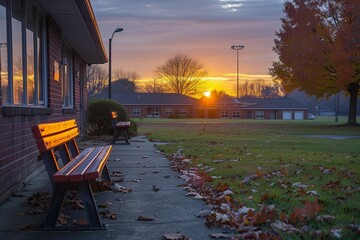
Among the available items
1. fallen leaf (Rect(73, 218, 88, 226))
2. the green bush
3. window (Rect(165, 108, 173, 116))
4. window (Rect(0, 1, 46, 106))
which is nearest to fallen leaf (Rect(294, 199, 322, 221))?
fallen leaf (Rect(73, 218, 88, 226))

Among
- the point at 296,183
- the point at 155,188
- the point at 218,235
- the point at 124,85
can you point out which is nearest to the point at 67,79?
the point at 155,188

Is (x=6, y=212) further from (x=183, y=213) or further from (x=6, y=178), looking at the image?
(x=183, y=213)

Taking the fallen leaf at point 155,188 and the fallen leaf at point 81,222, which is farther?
the fallen leaf at point 155,188

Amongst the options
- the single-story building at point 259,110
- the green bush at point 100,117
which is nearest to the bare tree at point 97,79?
the single-story building at point 259,110

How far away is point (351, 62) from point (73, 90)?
77.0 ft

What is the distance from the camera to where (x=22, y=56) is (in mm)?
7359

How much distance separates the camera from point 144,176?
8047mm

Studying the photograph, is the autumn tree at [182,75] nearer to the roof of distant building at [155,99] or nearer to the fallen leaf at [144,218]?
the roof of distant building at [155,99]

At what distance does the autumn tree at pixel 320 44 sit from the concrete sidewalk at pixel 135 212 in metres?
26.2

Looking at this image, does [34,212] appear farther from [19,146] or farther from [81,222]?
[19,146]

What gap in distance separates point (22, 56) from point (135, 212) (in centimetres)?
339

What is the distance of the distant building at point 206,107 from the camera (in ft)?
298

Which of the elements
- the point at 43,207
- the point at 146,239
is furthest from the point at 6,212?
the point at 146,239

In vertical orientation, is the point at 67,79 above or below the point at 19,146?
above
